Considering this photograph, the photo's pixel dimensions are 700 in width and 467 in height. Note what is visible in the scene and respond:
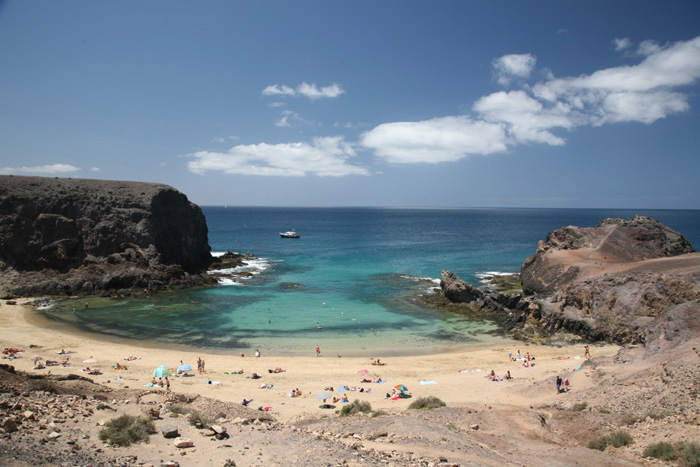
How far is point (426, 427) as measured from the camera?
13.8m

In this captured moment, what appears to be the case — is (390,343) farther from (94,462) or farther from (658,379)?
(94,462)

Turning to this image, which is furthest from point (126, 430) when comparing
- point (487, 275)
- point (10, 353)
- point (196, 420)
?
point (487, 275)

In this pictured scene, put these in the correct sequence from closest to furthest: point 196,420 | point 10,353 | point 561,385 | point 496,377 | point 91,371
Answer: point 196,420 → point 561,385 → point 91,371 → point 496,377 → point 10,353

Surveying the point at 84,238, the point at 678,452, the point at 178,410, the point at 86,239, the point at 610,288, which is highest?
the point at 84,238

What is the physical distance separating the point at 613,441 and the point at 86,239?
52931 millimetres

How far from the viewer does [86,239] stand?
4738 centimetres

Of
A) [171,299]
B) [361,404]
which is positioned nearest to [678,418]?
[361,404]

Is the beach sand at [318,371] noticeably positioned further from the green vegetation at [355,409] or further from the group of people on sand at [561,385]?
the green vegetation at [355,409]

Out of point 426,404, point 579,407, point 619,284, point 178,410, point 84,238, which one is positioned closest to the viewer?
point 178,410

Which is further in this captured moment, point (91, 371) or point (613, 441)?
point (91, 371)

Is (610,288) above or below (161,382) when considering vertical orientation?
above

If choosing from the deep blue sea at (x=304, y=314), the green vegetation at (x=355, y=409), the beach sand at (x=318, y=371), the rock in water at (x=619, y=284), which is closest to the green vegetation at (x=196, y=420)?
the beach sand at (x=318, y=371)

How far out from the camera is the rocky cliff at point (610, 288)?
1033 inches

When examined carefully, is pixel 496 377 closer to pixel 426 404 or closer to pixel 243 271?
pixel 426 404
